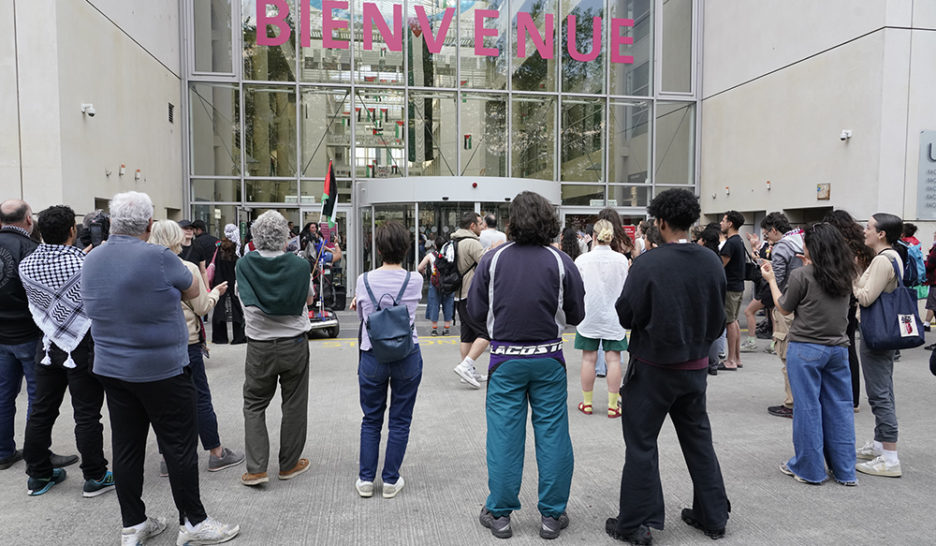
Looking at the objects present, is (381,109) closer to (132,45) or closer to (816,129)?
(132,45)

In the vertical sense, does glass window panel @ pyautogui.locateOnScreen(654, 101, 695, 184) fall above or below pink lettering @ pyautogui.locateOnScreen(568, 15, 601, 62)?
below

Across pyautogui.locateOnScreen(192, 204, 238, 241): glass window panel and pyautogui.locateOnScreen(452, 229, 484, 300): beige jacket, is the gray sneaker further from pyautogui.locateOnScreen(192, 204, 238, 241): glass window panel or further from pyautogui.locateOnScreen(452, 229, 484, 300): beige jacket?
pyautogui.locateOnScreen(192, 204, 238, 241): glass window panel

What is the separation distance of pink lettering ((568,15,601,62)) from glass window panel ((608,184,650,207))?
3.86 meters

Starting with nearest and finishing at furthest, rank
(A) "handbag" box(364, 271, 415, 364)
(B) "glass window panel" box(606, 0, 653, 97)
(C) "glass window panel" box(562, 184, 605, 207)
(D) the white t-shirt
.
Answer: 1. (A) "handbag" box(364, 271, 415, 364)
2. (D) the white t-shirt
3. (C) "glass window panel" box(562, 184, 605, 207)
4. (B) "glass window panel" box(606, 0, 653, 97)

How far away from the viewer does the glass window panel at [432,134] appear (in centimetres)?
1698

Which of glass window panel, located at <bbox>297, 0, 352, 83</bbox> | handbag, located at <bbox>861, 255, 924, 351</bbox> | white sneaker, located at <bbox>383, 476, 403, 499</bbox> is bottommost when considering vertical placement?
white sneaker, located at <bbox>383, 476, 403, 499</bbox>

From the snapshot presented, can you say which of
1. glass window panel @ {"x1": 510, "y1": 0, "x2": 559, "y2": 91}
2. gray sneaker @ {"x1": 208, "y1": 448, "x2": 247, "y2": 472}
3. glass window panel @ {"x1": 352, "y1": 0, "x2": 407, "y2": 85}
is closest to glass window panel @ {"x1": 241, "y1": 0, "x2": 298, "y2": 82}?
Result: glass window panel @ {"x1": 352, "y1": 0, "x2": 407, "y2": 85}

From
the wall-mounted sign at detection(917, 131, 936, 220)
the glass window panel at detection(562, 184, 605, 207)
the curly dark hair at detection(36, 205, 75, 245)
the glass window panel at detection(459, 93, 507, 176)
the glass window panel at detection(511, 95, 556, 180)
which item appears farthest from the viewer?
the glass window panel at detection(562, 184, 605, 207)

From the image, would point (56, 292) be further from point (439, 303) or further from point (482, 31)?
point (482, 31)

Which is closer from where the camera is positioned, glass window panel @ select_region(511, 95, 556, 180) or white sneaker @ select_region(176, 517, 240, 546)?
white sneaker @ select_region(176, 517, 240, 546)

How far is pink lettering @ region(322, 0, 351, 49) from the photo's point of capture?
16312mm

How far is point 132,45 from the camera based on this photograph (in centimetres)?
1280

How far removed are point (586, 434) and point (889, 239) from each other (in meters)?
2.86

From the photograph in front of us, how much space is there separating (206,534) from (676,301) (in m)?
2.92
